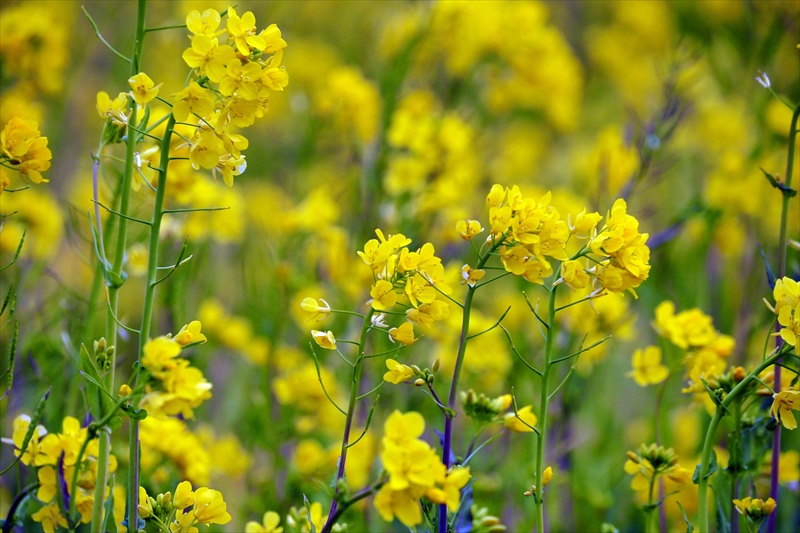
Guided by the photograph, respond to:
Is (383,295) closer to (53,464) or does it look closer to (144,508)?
(144,508)

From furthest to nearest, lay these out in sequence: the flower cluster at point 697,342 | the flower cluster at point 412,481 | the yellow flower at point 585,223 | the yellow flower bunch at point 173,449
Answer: the yellow flower bunch at point 173,449
the flower cluster at point 697,342
the yellow flower at point 585,223
the flower cluster at point 412,481

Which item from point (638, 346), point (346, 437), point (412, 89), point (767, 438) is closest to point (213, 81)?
point (346, 437)

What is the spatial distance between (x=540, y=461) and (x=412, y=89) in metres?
1.74

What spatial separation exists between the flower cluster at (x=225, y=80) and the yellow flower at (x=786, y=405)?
92cm

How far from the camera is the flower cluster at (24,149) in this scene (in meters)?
1.04

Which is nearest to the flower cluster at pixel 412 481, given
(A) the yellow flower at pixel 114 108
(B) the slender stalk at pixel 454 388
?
(B) the slender stalk at pixel 454 388

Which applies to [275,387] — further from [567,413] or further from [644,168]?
[644,168]

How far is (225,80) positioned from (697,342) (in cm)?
103

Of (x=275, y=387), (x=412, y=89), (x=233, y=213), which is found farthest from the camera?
(x=412, y=89)

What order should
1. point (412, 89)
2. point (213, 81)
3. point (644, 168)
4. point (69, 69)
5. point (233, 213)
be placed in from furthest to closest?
1. point (69, 69)
2. point (412, 89)
3. point (233, 213)
4. point (644, 168)
5. point (213, 81)

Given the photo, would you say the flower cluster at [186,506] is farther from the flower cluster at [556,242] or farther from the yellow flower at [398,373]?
the flower cluster at [556,242]

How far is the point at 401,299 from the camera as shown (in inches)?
50.2

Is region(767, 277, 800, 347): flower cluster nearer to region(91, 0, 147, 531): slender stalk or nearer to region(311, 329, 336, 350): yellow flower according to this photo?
region(311, 329, 336, 350): yellow flower

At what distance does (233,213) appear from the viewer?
2.24 m
